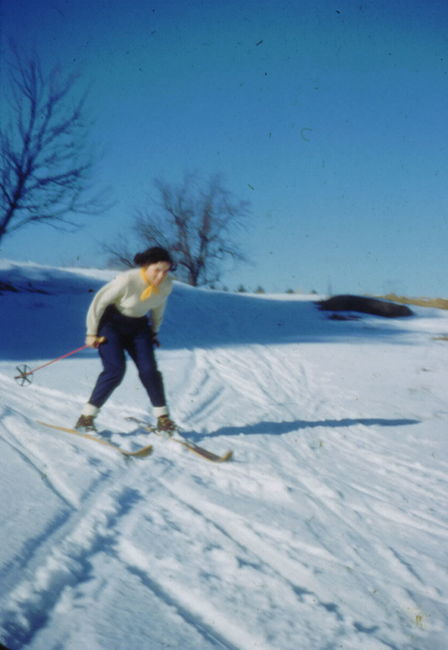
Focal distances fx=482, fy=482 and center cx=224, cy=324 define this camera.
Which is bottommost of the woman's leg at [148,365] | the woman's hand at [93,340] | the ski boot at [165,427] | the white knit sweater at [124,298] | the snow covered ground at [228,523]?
the snow covered ground at [228,523]

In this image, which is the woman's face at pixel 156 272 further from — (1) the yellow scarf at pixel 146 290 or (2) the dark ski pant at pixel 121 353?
(2) the dark ski pant at pixel 121 353

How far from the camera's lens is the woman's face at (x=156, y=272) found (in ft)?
14.2

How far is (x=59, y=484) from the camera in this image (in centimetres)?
321

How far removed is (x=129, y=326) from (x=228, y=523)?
2.18 m

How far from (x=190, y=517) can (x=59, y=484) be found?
3.07 feet

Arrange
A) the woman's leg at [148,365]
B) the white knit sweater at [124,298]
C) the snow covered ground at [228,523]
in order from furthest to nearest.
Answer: the woman's leg at [148,365] < the white knit sweater at [124,298] < the snow covered ground at [228,523]

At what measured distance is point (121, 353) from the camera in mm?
4469

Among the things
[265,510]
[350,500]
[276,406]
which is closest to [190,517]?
[265,510]

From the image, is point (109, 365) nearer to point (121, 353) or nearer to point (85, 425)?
point (121, 353)

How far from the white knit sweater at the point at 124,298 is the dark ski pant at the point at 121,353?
3.3 inches

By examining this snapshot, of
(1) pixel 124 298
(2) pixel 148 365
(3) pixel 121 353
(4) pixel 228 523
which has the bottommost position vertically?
(4) pixel 228 523

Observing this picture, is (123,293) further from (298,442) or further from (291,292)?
(291,292)

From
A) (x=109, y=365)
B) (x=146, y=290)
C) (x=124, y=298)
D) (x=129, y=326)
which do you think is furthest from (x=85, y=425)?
(x=146, y=290)

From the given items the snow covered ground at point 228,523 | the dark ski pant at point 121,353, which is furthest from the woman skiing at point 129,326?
the snow covered ground at point 228,523
